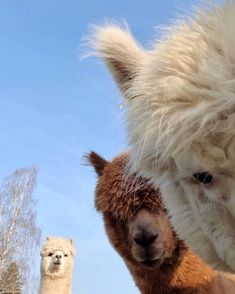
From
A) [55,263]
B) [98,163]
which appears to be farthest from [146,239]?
[55,263]

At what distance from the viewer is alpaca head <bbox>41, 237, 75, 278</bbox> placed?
11.2 meters

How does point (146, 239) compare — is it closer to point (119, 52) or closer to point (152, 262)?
point (152, 262)

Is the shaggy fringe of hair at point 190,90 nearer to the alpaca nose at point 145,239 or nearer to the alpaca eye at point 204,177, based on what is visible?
the alpaca eye at point 204,177

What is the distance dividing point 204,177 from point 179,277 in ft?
6.18

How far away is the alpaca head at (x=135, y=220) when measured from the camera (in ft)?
11.0

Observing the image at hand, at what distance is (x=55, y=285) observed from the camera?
10969 millimetres

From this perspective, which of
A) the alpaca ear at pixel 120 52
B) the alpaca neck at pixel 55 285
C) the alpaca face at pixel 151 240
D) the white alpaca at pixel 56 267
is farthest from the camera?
the white alpaca at pixel 56 267

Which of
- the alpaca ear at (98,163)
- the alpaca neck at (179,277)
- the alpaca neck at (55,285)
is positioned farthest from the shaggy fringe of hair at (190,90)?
the alpaca neck at (55,285)

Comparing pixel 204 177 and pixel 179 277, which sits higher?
pixel 179 277

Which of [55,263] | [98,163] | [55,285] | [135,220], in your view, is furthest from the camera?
[55,263]

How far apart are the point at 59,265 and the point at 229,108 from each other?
10.1 metres

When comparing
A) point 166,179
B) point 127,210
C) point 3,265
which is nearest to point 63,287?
point 127,210

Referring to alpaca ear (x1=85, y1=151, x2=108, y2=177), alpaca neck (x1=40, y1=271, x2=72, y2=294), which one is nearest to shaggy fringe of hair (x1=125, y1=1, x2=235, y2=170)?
alpaca ear (x1=85, y1=151, x2=108, y2=177)

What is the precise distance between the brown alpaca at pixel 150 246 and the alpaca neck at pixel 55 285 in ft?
24.9
